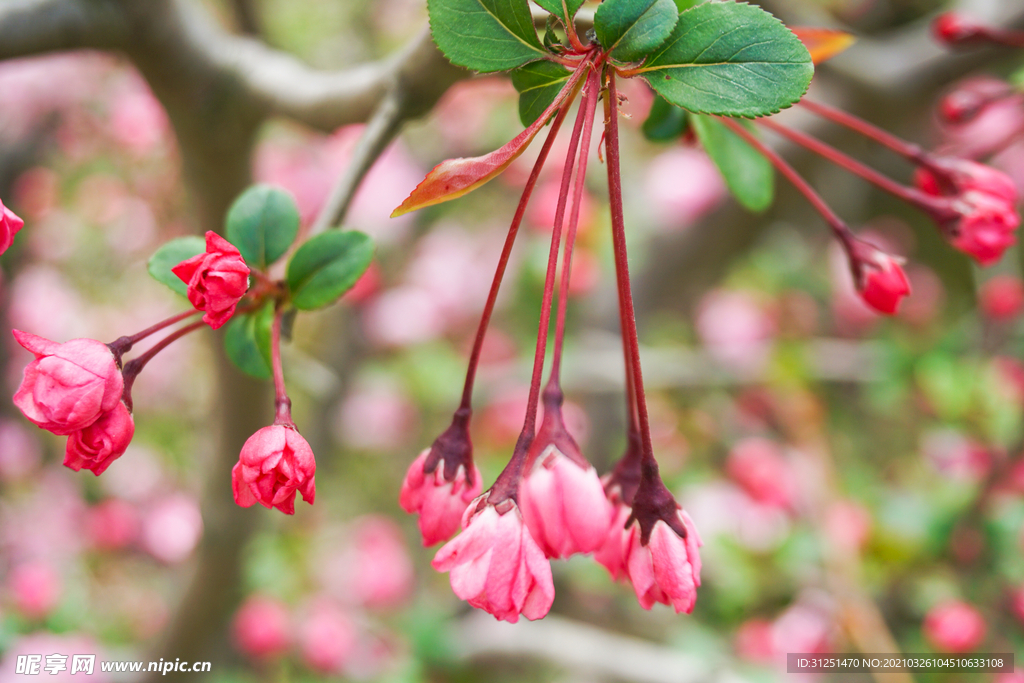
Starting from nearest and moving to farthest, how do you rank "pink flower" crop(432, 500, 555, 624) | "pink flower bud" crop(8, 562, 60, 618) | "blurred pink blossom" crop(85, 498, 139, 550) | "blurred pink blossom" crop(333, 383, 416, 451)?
"pink flower" crop(432, 500, 555, 624) < "pink flower bud" crop(8, 562, 60, 618) < "blurred pink blossom" crop(85, 498, 139, 550) < "blurred pink blossom" crop(333, 383, 416, 451)

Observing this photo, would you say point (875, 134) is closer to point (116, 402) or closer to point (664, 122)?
point (664, 122)

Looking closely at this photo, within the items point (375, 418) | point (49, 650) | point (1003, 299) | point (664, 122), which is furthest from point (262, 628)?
point (1003, 299)

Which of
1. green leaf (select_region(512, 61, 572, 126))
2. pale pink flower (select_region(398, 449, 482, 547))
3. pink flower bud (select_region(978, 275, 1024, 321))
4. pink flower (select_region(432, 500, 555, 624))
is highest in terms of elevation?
green leaf (select_region(512, 61, 572, 126))

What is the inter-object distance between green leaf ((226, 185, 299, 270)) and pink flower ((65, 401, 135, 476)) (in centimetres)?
11

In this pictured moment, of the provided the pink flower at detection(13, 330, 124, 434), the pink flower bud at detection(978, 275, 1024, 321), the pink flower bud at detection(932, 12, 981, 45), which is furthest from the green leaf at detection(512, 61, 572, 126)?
the pink flower bud at detection(978, 275, 1024, 321)

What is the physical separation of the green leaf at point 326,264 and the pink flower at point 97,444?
100 millimetres

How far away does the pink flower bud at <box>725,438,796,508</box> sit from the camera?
115 cm

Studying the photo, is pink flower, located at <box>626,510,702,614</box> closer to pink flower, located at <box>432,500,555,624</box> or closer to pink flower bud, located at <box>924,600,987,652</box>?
pink flower, located at <box>432,500,555,624</box>

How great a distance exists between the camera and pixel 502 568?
24cm

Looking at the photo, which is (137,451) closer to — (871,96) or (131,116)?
(131,116)

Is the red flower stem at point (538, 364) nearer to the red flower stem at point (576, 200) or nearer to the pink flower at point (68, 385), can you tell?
the red flower stem at point (576, 200)

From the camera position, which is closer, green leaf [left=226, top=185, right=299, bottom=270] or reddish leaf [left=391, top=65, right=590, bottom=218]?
reddish leaf [left=391, top=65, right=590, bottom=218]

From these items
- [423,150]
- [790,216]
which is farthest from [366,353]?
[790,216]

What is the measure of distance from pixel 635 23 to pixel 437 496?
0.23 metres
